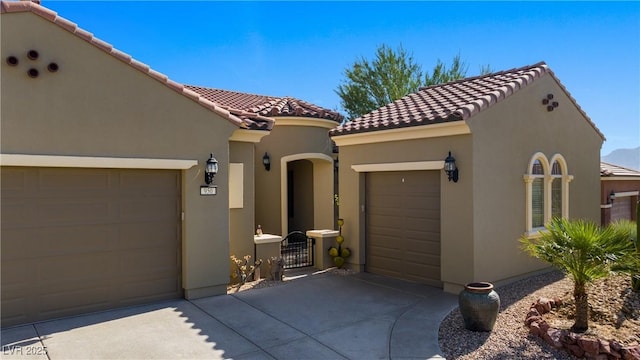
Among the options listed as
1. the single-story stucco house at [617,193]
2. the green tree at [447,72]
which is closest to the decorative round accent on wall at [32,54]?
the single-story stucco house at [617,193]

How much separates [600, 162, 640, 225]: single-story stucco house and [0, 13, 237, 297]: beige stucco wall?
47.3 ft

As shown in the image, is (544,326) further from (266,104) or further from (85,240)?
(266,104)

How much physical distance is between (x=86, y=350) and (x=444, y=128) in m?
7.88

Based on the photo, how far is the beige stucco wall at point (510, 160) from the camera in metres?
9.30

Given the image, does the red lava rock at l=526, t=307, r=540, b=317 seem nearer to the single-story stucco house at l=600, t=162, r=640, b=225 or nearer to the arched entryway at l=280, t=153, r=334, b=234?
the arched entryway at l=280, t=153, r=334, b=234

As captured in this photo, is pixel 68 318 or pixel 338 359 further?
pixel 68 318

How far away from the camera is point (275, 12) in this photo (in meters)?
14.6

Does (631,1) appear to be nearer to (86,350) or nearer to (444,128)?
(444,128)

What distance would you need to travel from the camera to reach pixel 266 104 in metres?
15.8

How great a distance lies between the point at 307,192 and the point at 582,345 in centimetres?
1234

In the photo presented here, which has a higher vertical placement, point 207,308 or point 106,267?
point 106,267

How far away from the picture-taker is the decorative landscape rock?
5883 mm

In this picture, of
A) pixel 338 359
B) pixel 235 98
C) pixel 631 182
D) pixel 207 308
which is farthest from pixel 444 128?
pixel 631 182

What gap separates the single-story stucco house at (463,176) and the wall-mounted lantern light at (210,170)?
159 inches
